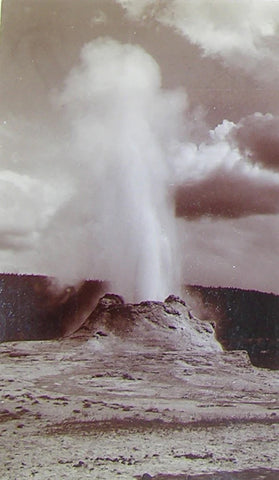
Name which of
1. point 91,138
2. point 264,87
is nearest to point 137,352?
point 91,138

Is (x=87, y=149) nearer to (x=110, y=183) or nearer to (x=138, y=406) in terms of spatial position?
(x=110, y=183)

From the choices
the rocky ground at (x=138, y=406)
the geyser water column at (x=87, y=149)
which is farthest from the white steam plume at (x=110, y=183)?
the rocky ground at (x=138, y=406)

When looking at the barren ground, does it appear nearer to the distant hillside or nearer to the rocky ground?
the rocky ground

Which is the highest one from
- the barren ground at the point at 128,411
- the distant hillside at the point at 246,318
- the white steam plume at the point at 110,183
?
the white steam plume at the point at 110,183

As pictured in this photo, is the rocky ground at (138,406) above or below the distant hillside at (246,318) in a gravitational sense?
below

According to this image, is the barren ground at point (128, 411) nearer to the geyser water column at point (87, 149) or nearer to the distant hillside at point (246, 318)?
the distant hillside at point (246, 318)

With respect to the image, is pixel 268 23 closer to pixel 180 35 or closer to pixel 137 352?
pixel 180 35
